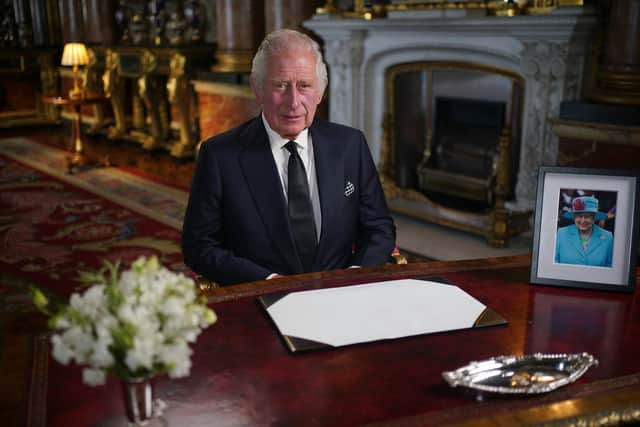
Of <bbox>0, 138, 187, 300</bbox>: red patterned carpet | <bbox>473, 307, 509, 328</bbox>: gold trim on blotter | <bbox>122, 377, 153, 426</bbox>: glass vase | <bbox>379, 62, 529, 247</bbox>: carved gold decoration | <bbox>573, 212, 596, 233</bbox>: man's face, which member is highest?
<bbox>573, 212, 596, 233</bbox>: man's face

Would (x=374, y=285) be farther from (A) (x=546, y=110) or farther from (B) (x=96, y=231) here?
(B) (x=96, y=231)

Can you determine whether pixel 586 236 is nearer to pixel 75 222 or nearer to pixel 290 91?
pixel 290 91

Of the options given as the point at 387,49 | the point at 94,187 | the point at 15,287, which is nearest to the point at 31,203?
the point at 94,187

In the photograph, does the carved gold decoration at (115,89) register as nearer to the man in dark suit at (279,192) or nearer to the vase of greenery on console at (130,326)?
the man in dark suit at (279,192)

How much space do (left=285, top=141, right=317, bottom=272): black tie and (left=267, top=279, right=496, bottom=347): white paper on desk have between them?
47cm

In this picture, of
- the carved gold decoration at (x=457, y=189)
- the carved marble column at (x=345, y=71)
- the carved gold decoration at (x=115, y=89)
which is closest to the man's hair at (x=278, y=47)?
the carved gold decoration at (x=457, y=189)

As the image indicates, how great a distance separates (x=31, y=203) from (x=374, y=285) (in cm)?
492

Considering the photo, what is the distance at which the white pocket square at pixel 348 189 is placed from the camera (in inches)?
84.3

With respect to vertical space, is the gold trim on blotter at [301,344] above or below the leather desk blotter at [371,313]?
above

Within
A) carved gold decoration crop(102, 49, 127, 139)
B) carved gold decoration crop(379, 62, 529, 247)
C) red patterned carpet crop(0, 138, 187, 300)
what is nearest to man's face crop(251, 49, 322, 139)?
red patterned carpet crop(0, 138, 187, 300)

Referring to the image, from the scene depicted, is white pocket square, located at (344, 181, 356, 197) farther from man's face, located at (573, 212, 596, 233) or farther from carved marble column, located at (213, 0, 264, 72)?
carved marble column, located at (213, 0, 264, 72)

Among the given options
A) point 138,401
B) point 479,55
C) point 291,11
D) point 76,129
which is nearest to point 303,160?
point 138,401

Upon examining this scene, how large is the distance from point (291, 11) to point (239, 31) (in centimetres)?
114

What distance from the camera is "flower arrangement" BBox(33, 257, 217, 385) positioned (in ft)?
2.69
